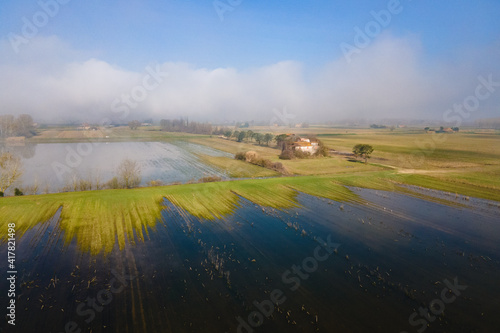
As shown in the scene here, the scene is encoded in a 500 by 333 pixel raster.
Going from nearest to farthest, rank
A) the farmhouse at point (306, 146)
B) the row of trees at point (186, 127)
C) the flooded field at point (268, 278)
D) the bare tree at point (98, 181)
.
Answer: the flooded field at point (268, 278) → the bare tree at point (98, 181) → the farmhouse at point (306, 146) → the row of trees at point (186, 127)

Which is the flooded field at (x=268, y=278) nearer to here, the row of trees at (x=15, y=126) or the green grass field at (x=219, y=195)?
the green grass field at (x=219, y=195)

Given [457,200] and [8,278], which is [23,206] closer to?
[8,278]

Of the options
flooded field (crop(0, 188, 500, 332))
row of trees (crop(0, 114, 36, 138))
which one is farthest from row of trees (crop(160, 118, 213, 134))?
flooded field (crop(0, 188, 500, 332))

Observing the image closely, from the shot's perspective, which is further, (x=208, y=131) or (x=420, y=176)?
(x=208, y=131)

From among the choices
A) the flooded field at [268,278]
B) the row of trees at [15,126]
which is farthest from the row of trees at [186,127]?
the flooded field at [268,278]

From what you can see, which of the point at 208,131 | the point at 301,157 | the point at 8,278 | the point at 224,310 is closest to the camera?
the point at 224,310

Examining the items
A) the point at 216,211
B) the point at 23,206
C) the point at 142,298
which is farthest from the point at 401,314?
the point at 23,206

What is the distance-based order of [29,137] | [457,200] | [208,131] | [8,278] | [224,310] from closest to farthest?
[224,310] → [8,278] → [457,200] → [29,137] → [208,131]
